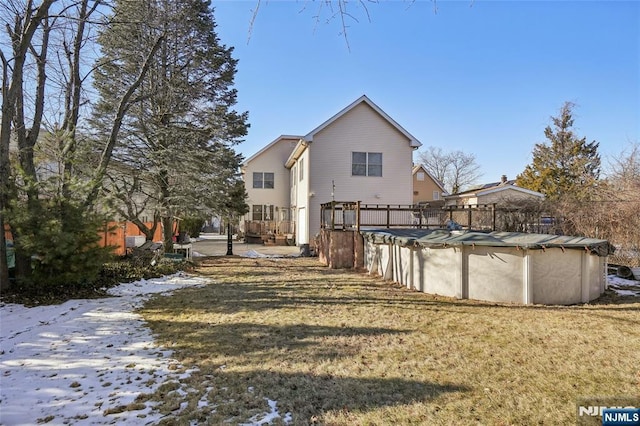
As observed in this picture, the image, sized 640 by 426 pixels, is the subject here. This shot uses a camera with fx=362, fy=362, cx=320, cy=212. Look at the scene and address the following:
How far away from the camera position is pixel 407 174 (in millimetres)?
19344

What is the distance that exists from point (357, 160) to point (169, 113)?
371 inches

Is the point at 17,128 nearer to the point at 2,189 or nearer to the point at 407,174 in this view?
the point at 2,189

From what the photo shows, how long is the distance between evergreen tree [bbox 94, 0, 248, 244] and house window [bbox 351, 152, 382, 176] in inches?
269

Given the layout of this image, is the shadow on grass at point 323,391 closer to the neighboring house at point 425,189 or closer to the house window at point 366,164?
the house window at point 366,164

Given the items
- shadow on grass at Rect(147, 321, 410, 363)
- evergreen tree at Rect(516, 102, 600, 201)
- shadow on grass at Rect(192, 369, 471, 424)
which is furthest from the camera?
evergreen tree at Rect(516, 102, 600, 201)

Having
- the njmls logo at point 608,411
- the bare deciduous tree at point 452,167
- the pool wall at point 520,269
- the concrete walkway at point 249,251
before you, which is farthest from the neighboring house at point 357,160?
the bare deciduous tree at point 452,167

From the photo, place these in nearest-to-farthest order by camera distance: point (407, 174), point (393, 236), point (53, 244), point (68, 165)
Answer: point (53, 244), point (68, 165), point (393, 236), point (407, 174)

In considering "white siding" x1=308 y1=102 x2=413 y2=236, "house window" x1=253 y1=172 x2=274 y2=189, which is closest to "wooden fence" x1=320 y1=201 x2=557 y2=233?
"white siding" x1=308 y1=102 x2=413 y2=236

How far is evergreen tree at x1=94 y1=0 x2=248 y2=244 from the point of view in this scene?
12648mm

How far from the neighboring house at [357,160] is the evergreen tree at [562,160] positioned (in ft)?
51.3

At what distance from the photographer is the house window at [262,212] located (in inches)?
1056

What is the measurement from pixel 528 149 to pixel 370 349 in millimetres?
32070

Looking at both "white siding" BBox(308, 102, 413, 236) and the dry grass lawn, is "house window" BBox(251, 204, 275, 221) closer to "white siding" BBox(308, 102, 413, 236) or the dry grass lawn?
"white siding" BBox(308, 102, 413, 236)

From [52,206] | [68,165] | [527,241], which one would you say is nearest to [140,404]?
[52,206]
